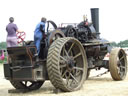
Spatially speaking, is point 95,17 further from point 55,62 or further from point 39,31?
point 55,62

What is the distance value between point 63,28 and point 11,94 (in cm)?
269

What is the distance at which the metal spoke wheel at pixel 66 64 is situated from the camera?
296 inches

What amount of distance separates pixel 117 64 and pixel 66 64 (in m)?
3.17

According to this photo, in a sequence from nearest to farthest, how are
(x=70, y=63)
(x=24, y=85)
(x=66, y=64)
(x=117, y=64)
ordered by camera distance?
(x=66, y=64) → (x=70, y=63) → (x=24, y=85) → (x=117, y=64)

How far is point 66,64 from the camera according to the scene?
8211 mm

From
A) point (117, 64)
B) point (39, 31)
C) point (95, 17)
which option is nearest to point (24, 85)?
point (39, 31)

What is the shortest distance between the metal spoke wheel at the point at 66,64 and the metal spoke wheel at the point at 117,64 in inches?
69.9

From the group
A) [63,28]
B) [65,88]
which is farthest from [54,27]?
[65,88]

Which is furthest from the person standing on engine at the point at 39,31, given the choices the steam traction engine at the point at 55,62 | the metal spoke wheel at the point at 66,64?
the metal spoke wheel at the point at 66,64

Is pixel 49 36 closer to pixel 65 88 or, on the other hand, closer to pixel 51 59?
pixel 51 59

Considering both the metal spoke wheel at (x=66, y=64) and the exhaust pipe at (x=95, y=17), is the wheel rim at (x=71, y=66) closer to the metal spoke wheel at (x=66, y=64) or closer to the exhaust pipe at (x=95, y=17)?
the metal spoke wheel at (x=66, y=64)

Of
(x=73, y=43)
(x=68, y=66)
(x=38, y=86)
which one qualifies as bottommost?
(x=38, y=86)

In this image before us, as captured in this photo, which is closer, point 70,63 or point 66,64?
point 66,64

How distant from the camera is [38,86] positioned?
9227 millimetres
